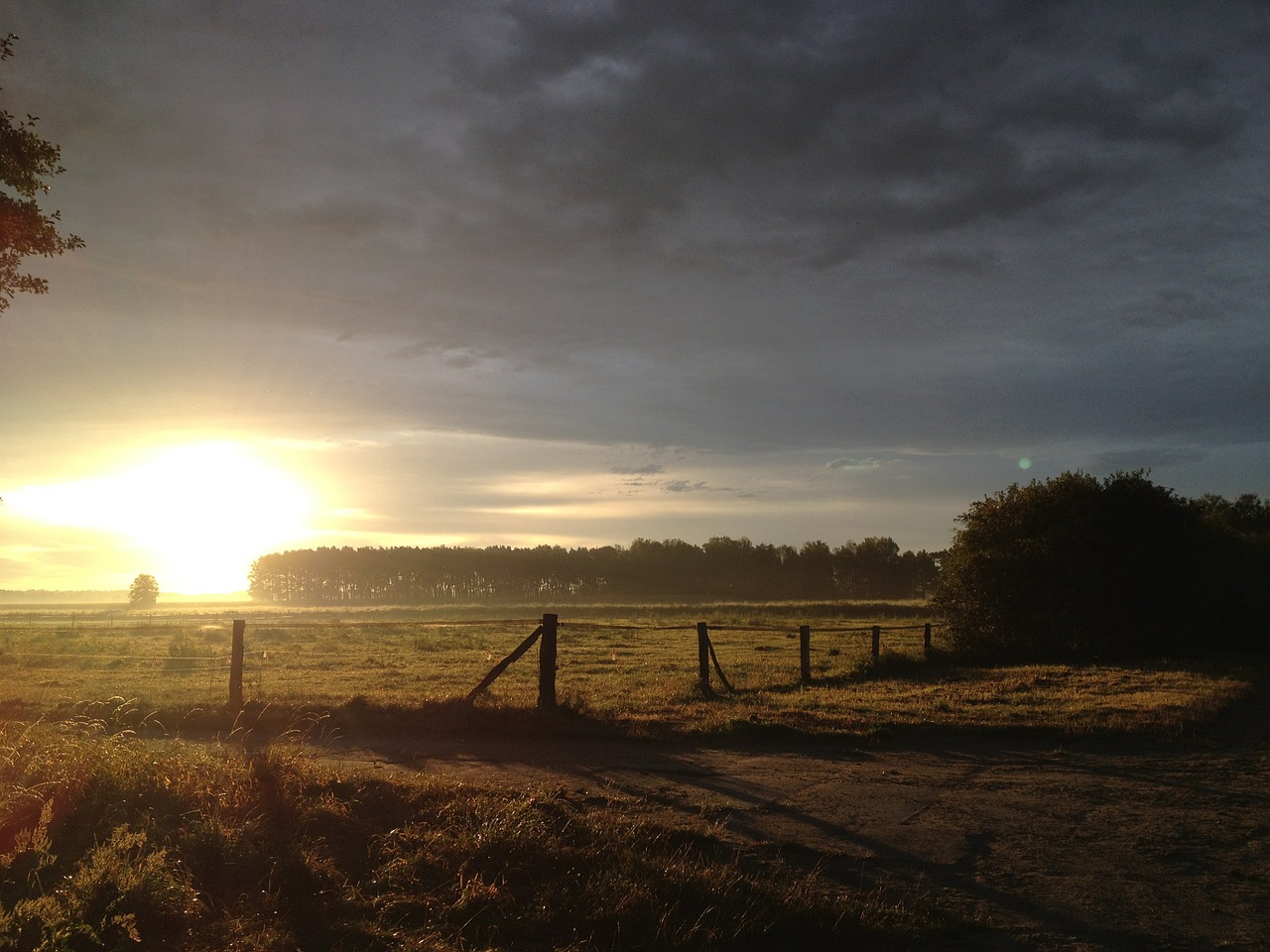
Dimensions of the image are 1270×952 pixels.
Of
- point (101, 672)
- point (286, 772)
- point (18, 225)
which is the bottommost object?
point (101, 672)

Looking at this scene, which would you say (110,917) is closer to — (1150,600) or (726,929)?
(726,929)

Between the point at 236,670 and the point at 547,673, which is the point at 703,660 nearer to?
the point at 547,673

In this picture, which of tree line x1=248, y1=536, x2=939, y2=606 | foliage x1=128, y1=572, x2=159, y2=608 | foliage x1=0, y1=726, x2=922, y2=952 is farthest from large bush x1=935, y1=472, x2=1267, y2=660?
foliage x1=128, y1=572, x2=159, y2=608

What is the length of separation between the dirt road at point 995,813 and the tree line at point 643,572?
112244 mm

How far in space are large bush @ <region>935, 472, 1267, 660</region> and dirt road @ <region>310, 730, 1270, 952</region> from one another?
15.4 metres

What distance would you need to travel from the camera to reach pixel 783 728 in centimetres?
1266

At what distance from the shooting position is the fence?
14727 mm

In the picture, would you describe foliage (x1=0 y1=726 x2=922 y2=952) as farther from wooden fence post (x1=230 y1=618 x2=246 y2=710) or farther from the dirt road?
wooden fence post (x1=230 y1=618 x2=246 y2=710)

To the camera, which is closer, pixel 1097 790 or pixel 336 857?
pixel 336 857

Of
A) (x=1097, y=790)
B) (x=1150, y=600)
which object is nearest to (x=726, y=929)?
(x=1097, y=790)

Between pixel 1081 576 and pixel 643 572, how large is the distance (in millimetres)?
117775

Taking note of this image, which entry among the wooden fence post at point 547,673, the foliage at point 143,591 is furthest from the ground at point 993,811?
the foliage at point 143,591

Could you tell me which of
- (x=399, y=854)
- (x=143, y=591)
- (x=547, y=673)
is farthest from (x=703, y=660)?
(x=143, y=591)

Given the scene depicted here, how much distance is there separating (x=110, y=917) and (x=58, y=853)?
1.49 metres
